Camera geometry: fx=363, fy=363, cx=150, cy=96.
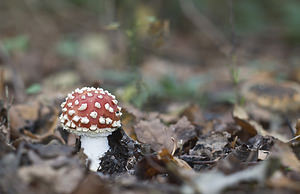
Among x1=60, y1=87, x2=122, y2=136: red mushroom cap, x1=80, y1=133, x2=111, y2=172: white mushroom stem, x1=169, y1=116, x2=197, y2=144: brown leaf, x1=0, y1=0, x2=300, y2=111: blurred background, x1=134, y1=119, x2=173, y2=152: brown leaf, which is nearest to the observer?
x1=60, y1=87, x2=122, y2=136: red mushroom cap

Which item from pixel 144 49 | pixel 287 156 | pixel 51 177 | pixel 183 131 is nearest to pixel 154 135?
pixel 183 131

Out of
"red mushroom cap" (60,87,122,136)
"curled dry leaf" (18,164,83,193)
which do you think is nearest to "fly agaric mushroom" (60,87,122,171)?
"red mushroom cap" (60,87,122,136)

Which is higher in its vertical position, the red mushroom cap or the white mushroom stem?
the red mushroom cap

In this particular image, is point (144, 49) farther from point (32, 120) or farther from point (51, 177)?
point (51, 177)

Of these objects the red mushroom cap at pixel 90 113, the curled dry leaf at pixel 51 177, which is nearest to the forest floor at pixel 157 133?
the curled dry leaf at pixel 51 177

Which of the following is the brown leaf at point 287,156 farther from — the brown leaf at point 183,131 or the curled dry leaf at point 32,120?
the curled dry leaf at point 32,120

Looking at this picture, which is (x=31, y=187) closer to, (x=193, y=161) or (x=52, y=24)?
(x=193, y=161)

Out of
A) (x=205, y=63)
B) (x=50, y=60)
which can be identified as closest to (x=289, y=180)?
(x=50, y=60)

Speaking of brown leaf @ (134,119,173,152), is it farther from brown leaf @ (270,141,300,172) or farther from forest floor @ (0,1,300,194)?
brown leaf @ (270,141,300,172)
